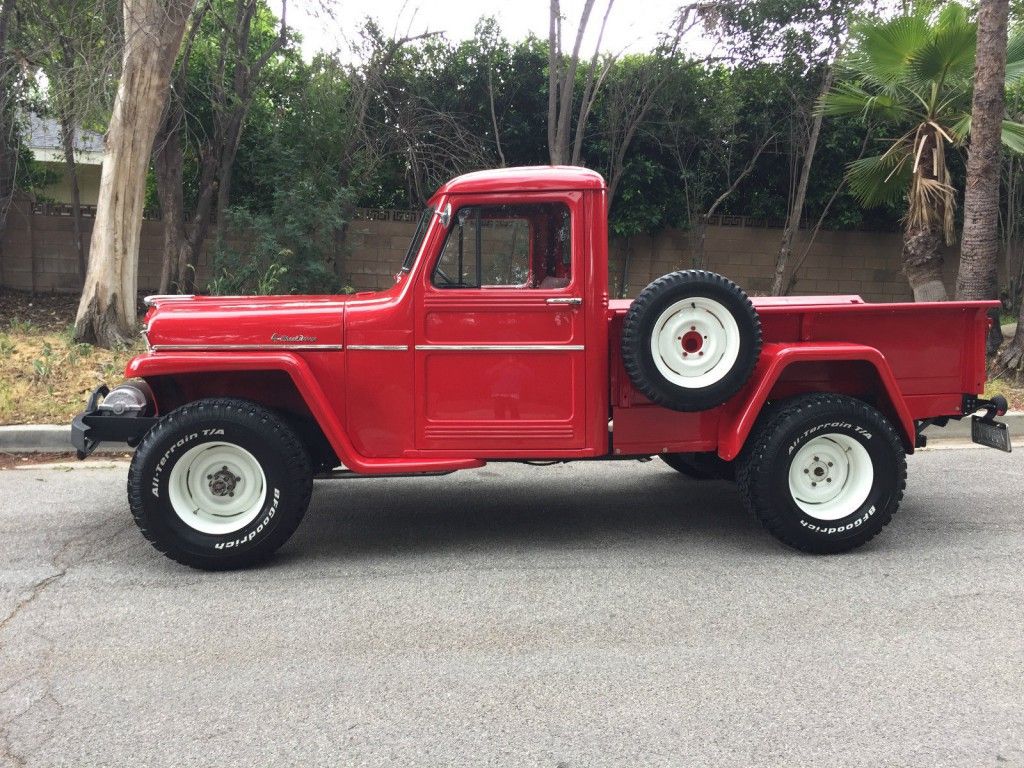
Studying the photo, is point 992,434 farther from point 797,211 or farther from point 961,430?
point 797,211

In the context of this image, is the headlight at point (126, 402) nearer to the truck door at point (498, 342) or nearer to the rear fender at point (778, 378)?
the truck door at point (498, 342)

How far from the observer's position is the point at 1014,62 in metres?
10.7

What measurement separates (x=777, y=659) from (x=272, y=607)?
2257mm

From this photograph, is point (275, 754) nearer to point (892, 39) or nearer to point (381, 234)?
point (892, 39)

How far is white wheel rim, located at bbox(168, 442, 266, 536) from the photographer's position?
14.6 ft

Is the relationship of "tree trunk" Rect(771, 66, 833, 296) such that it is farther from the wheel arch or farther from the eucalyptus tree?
the wheel arch

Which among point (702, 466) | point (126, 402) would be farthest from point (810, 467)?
point (126, 402)

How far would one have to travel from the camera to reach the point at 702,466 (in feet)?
19.2

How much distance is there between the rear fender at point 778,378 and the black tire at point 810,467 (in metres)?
0.14

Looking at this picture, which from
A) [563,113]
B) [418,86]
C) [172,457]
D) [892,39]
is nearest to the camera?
[172,457]

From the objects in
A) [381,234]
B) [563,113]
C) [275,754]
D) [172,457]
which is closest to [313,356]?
[172,457]

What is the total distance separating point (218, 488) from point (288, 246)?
8555 mm

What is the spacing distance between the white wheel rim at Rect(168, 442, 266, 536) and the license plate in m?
4.15

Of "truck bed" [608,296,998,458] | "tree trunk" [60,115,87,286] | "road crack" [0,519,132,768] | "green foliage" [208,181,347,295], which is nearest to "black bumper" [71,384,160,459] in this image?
"road crack" [0,519,132,768]
